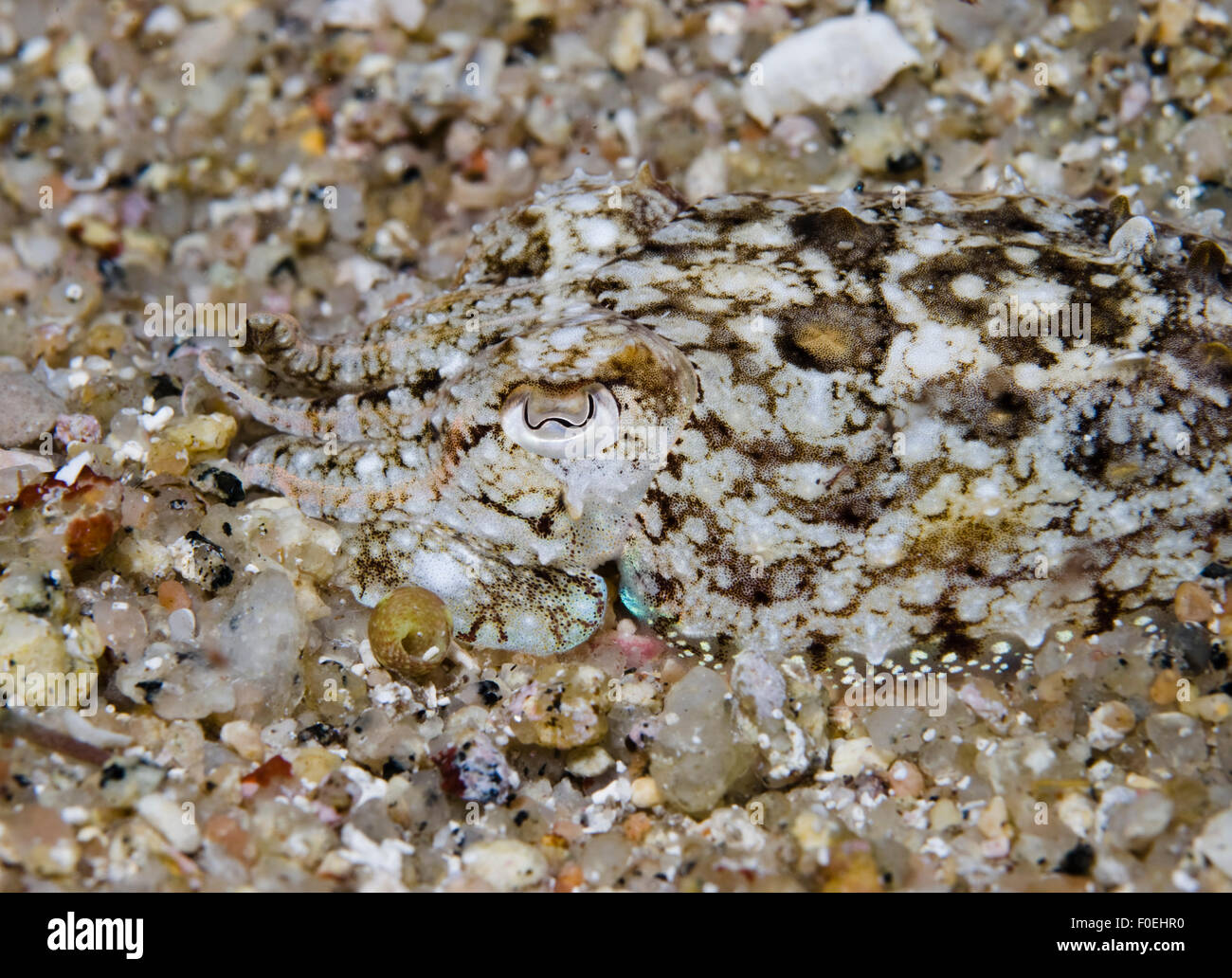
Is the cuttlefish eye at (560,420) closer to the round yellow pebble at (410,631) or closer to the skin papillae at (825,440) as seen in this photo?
the skin papillae at (825,440)

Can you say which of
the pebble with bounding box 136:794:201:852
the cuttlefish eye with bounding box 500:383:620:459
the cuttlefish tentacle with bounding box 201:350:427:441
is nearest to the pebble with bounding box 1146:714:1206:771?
the cuttlefish eye with bounding box 500:383:620:459

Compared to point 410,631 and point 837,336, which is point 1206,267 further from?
point 410,631

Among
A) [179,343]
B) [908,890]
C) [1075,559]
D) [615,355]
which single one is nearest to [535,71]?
[179,343]

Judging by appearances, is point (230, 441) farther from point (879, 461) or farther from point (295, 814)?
point (879, 461)

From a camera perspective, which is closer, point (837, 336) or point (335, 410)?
point (837, 336)

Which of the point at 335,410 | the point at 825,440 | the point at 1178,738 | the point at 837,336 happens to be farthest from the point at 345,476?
the point at 1178,738

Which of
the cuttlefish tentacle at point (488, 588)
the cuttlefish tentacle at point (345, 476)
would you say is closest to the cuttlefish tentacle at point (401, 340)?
the cuttlefish tentacle at point (345, 476)
